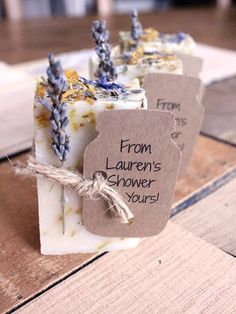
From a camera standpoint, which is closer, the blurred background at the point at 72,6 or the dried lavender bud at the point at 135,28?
the dried lavender bud at the point at 135,28

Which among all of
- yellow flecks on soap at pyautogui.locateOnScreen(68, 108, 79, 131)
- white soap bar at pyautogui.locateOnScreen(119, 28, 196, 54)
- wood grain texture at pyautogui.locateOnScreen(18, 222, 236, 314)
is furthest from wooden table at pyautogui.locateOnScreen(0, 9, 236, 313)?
white soap bar at pyautogui.locateOnScreen(119, 28, 196, 54)

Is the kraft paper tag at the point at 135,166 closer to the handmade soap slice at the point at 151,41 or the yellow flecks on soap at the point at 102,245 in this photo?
the yellow flecks on soap at the point at 102,245

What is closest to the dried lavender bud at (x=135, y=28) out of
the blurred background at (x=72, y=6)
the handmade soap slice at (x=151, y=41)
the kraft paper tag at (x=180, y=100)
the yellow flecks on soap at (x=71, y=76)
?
the handmade soap slice at (x=151, y=41)

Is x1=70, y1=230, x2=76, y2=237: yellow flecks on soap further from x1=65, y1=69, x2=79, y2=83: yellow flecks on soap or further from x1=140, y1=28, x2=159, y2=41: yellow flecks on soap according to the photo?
x1=140, y1=28, x2=159, y2=41: yellow flecks on soap

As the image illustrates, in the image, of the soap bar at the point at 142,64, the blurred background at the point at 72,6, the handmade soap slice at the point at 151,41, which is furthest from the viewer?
the blurred background at the point at 72,6

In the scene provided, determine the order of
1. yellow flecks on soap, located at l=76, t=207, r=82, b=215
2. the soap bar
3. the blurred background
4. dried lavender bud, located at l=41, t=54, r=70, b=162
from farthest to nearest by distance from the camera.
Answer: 1. the blurred background
2. the soap bar
3. yellow flecks on soap, located at l=76, t=207, r=82, b=215
4. dried lavender bud, located at l=41, t=54, r=70, b=162

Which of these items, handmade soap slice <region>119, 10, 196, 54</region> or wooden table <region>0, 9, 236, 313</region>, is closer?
wooden table <region>0, 9, 236, 313</region>
